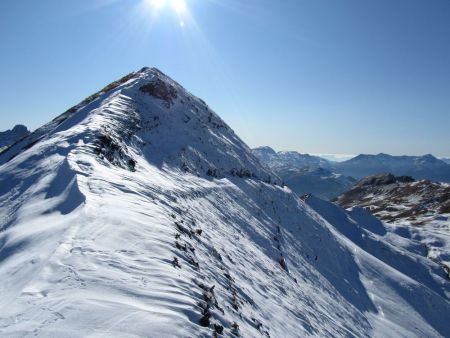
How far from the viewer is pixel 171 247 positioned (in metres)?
11.8

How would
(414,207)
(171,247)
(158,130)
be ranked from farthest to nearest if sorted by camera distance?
(414,207), (158,130), (171,247)

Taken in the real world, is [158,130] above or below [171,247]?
above

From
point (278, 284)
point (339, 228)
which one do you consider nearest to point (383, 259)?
point (339, 228)

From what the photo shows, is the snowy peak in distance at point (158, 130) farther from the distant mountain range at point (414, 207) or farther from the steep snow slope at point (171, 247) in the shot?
the distant mountain range at point (414, 207)

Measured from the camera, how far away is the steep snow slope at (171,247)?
25.4 feet

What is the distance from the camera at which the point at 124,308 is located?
728 centimetres

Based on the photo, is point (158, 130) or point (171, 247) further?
point (158, 130)

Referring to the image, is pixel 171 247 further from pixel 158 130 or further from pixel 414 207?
pixel 414 207

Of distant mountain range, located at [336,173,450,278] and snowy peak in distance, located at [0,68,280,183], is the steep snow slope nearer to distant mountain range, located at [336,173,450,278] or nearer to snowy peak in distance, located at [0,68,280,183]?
snowy peak in distance, located at [0,68,280,183]

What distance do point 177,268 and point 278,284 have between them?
11531 mm

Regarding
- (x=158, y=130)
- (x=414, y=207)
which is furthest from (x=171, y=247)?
(x=414, y=207)

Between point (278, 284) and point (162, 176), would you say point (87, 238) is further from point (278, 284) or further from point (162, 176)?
point (162, 176)

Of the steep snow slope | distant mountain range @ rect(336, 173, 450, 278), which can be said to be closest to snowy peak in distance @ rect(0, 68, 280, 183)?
the steep snow slope

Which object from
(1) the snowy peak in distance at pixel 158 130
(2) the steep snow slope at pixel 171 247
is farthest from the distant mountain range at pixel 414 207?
(1) the snowy peak in distance at pixel 158 130
